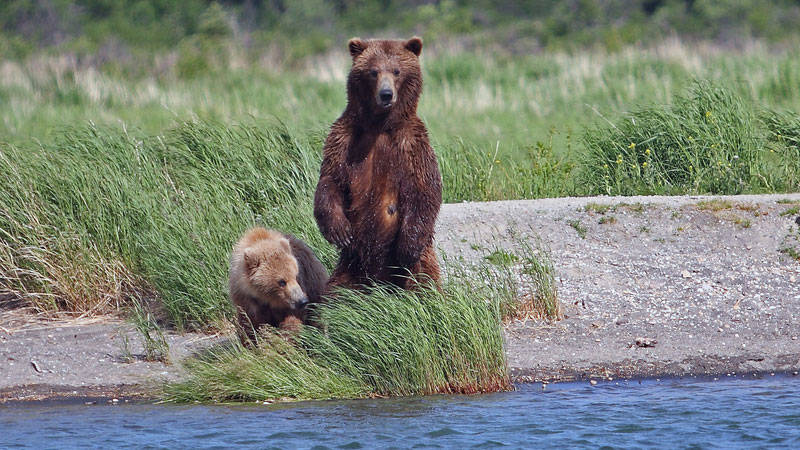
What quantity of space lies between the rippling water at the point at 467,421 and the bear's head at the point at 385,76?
5.79 ft

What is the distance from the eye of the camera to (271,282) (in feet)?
21.2

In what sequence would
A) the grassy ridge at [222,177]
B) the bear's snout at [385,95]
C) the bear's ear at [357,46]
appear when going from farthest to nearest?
the grassy ridge at [222,177] → the bear's ear at [357,46] → the bear's snout at [385,95]

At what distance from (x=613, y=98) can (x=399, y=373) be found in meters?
12.0

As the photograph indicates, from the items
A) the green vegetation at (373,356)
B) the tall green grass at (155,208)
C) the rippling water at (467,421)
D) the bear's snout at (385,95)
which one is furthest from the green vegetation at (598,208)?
the bear's snout at (385,95)

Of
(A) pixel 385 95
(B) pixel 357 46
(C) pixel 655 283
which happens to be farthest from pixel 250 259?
(C) pixel 655 283

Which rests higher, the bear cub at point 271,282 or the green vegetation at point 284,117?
the green vegetation at point 284,117

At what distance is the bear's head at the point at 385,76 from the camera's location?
6184 mm

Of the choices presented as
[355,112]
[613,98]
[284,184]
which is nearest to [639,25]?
[613,98]

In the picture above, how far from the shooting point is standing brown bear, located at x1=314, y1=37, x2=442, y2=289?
20.8 ft

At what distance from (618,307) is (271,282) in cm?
291

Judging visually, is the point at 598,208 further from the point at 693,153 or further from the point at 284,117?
the point at 284,117

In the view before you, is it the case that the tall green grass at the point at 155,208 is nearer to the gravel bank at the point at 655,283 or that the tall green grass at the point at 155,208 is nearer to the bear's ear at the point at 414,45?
the gravel bank at the point at 655,283

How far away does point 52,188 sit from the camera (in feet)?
29.8

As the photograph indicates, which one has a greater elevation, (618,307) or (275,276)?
(275,276)
